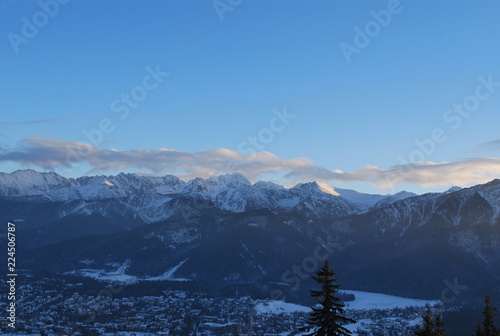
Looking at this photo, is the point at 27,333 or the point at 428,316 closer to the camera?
the point at 428,316

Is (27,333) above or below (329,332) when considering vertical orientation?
below

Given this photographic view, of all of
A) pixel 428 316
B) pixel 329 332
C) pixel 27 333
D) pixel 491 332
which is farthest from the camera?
pixel 27 333

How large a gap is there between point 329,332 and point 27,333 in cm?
18261

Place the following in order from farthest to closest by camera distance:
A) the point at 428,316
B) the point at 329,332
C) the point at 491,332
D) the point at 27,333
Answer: the point at 27,333 < the point at 491,332 < the point at 428,316 < the point at 329,332

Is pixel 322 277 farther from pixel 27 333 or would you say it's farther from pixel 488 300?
pixel 27 333

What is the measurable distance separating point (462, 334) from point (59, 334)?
442ft

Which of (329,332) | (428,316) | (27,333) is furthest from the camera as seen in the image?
(27,333)

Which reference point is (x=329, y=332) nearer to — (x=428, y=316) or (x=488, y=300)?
(x=428, y=316)

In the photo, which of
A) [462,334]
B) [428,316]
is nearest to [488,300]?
[428,316]

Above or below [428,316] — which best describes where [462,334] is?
below

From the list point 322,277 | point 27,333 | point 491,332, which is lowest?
point 27,333

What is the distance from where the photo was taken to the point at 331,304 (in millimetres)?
40062

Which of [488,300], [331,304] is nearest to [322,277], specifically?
[331,304]

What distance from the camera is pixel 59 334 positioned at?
199m
